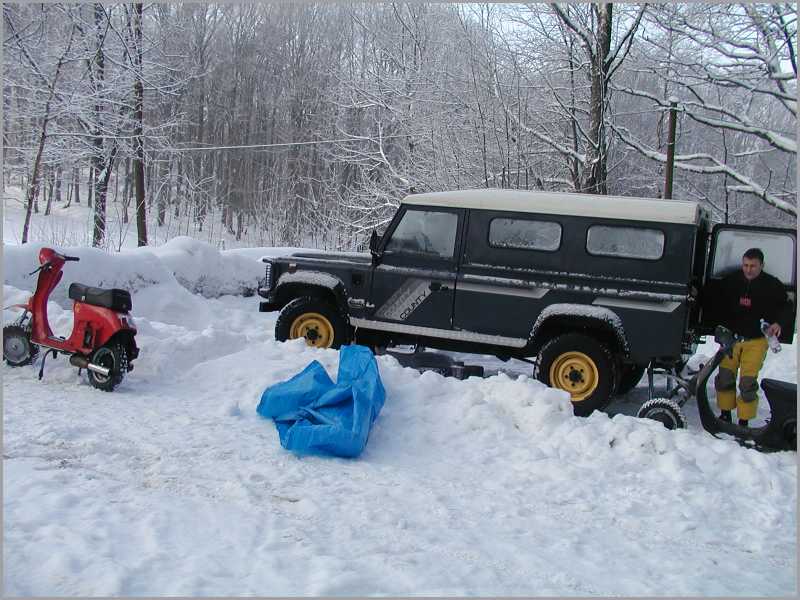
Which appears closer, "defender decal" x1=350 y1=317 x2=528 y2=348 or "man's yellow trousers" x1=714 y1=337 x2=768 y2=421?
"man's yellow trousers" x1=714 y1=337 x2=768 y2=421

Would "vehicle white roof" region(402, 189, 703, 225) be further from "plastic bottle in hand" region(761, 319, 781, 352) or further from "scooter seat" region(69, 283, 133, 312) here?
"scooter seat" region(69, 283, 133, 312)

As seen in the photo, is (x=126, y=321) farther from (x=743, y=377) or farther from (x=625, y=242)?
(x=743, y=377)

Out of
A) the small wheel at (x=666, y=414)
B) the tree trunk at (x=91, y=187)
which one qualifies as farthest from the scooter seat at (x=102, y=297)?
the tree trunk at (x=91, y=187)

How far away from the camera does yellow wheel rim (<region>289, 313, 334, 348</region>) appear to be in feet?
26.5

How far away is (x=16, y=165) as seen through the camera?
22094 mm

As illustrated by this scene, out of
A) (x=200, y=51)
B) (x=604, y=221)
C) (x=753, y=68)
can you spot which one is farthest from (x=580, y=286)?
(x=200, y=51)

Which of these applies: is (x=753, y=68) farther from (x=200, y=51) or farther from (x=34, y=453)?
(x=200, y=51)

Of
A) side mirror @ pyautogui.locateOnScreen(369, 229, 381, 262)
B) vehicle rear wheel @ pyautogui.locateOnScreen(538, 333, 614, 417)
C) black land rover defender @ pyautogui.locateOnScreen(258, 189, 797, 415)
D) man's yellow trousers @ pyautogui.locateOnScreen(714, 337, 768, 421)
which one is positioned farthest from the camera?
side mirror @ pyautogui.locateOnScreen(369, 229, 381, 262)

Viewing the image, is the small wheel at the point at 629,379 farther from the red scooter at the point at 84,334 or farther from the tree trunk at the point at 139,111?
the tree trunk at the point at 139,111

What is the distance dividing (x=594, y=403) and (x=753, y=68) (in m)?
12.9

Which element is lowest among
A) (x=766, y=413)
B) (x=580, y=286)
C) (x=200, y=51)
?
(x=766, y=413)

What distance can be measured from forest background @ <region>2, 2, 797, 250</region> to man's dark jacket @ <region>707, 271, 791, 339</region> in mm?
11271

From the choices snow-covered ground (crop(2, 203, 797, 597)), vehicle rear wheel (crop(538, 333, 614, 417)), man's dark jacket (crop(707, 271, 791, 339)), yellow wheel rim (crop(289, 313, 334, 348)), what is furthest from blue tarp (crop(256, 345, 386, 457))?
man's dark jacket (crop(707, 271, 791, 339))

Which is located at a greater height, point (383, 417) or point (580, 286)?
point (580, 286)
